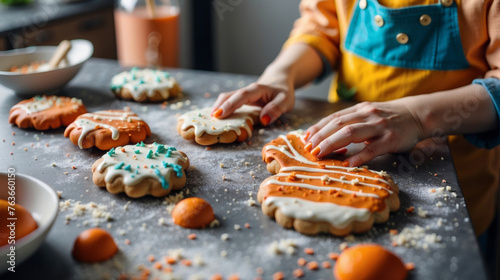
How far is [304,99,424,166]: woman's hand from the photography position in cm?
104

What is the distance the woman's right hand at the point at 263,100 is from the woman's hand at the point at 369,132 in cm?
18

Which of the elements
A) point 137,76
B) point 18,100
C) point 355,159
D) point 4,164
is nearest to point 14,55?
point 18,100

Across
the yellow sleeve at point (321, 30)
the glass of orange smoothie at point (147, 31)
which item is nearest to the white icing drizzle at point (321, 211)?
the yellow sleeve at point (321, 30)

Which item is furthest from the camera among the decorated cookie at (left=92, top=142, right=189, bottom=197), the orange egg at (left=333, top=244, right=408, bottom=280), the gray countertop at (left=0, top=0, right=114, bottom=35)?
the gray countertop at (left=0, top=0, right=114, bottom=35)

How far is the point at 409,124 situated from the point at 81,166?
2.48 feet

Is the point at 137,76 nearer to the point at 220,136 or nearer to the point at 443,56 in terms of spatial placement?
the point at 220,136

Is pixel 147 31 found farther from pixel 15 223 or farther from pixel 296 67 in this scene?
pixel 15 223

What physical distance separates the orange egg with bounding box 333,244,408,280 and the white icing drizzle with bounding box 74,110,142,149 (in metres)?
0.64

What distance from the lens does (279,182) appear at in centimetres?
93

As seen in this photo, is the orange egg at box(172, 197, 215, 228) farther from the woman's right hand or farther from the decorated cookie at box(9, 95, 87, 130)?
the decorated cookie at box(9, 95, 87, 130)

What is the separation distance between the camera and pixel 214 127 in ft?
3.84

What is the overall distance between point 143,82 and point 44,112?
308 millimetres

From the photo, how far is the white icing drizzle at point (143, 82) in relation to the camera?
1.39m

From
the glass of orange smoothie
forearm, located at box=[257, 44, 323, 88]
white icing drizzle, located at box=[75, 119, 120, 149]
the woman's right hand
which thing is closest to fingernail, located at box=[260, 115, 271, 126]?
the woman's right hand
